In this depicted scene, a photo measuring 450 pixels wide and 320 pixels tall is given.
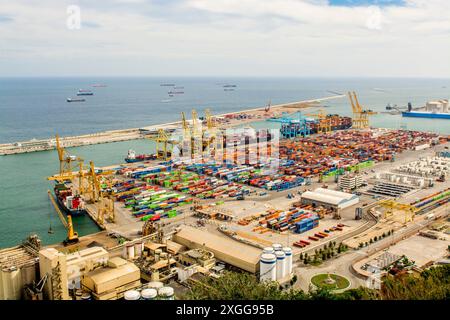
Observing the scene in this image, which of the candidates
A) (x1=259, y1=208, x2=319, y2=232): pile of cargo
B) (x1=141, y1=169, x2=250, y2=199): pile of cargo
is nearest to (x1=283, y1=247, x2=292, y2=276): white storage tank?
(x1=259, y1=208, x2=319, y2=232): pile of cargo

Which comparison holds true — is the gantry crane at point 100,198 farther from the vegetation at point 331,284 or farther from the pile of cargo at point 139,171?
the vegetation at point 331,284

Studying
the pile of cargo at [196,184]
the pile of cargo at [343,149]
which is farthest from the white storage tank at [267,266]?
the pile of cargo at [343,149]

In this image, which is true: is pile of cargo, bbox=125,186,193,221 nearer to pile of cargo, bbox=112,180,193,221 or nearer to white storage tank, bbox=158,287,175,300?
pile of cargo, bbox=112,180,193,221

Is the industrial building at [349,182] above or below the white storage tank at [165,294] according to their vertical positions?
below

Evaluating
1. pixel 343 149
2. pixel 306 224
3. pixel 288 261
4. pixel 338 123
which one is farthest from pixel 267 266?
pixel 338 123

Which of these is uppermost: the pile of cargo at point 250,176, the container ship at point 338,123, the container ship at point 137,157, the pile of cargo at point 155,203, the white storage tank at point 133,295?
the container ship at point 338,123

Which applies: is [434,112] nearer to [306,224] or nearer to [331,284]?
[306,224]

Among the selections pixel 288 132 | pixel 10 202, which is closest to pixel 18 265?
pixel 10 202
